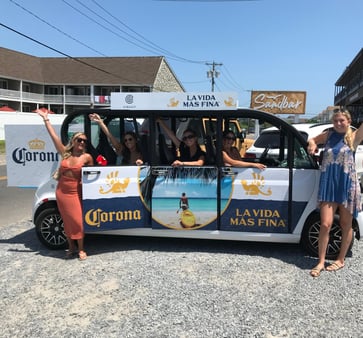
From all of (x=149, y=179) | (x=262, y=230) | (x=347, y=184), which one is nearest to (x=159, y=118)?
(x=149, y=179)

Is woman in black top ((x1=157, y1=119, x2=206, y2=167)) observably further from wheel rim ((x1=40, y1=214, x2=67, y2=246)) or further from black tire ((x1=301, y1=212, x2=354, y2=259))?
wheel rim ((x1=40, y1=214, x2=67, y2=246))

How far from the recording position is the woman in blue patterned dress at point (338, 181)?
13.7 feet

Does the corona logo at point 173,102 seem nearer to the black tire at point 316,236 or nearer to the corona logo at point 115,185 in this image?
the corona logo at point 115,185

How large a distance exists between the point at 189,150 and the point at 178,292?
1859 mm

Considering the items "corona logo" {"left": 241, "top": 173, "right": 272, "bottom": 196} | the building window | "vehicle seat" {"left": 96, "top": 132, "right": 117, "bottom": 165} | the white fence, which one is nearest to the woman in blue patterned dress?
"corona logo" {"left": 241, "top": 173, "right": 272, "bottom": 196}

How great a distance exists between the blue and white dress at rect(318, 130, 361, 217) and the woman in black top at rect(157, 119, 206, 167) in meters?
1.49

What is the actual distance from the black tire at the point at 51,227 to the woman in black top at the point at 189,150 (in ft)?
5.52

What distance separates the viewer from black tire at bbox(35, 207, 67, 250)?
16.3 ft

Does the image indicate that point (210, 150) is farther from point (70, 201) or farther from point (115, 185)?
point (70, 201)

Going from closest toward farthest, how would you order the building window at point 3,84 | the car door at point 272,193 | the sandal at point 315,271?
the sandal at point 315,271, the car door at point 272,193, the building window at point 3,84

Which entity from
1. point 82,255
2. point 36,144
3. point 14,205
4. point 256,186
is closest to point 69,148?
point 36,144

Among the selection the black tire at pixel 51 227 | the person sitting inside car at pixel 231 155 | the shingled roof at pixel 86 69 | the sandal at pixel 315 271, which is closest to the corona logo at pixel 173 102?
the person sitting inside car at pixel 231 155

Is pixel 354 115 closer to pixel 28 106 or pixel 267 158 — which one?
pixel 28 106

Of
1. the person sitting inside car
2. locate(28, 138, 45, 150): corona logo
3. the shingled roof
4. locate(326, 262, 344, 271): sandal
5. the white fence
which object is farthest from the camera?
the shingled roof
